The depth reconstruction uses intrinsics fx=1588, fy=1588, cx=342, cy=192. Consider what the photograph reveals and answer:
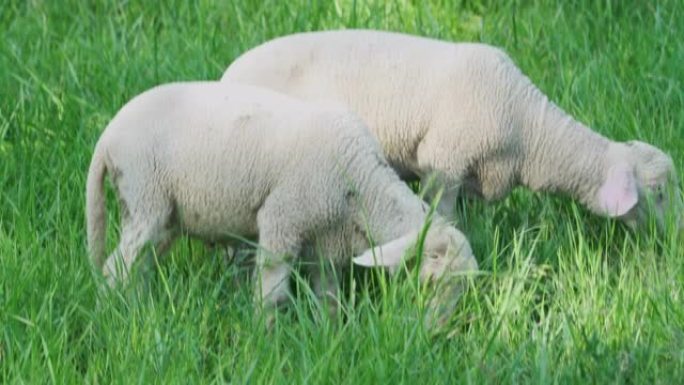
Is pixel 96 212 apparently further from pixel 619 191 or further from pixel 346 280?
pixel 619 191

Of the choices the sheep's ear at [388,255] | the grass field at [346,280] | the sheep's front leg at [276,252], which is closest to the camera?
the grass field at [346,280]

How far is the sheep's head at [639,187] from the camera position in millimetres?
5059

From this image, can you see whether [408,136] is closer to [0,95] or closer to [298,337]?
[298,337]

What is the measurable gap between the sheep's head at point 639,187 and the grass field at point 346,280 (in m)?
0.10

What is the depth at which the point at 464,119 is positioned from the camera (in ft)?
16.8

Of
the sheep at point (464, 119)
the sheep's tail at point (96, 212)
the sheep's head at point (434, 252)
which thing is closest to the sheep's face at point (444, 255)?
the sheep's head at point (434, 252)

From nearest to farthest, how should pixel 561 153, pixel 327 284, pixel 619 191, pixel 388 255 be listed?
pixel 388 255
pixel 327 284
pixel 619 191
pixel 561 153

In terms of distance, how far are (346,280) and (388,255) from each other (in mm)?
620

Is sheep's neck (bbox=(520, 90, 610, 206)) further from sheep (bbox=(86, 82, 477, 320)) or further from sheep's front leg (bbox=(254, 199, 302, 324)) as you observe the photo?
sheep's front leg (bbox=(254, 199, 302, 324))

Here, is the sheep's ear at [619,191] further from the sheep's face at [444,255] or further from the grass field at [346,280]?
the sheep's face at [444,255]

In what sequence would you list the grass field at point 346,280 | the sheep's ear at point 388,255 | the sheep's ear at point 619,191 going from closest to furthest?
the grass field at point 346,280, the sheep's ear at point 388,255, the sheep's ear at point 619,191

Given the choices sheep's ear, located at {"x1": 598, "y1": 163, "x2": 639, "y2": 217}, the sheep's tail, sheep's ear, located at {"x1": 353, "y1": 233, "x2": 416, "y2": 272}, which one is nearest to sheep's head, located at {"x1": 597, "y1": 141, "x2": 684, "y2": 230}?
sheep's ear, located at {"x1": 598, "y1": 163, "x2": 639, "y2": 217}

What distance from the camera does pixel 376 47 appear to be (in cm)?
524

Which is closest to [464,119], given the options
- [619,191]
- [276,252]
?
[619,191]
